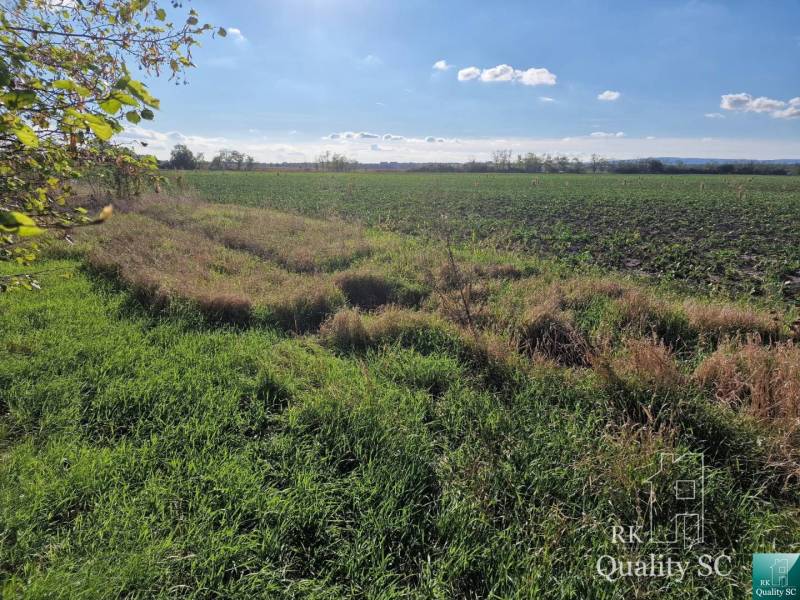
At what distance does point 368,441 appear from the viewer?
11.3ft

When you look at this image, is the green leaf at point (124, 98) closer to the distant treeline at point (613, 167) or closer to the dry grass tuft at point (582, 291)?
the dry grass tuft at point (582, 291)

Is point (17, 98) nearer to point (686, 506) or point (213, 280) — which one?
point (686, 506)

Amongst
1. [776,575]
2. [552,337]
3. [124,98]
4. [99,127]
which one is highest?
[124,98]

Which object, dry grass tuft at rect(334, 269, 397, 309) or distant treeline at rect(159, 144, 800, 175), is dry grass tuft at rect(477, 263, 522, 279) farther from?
distant treeline at rect(159, 144, 800, 175)

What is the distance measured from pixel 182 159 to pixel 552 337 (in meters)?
82.6

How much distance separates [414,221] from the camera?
1791cm

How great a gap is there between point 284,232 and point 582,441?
34.8 feet

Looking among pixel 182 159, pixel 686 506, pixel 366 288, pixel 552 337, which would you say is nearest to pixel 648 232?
pixel 552 337

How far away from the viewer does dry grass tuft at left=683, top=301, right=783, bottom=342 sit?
219 inches

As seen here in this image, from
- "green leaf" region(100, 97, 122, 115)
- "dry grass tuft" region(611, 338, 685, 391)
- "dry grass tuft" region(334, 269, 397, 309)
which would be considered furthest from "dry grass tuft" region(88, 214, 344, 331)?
"green leaf" region(100, 97, 122, 115)

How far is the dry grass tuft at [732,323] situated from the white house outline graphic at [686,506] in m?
3.20

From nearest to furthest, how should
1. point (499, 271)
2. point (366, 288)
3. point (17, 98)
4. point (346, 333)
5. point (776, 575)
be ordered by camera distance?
point (17, 98) < point (776, 575) < point (346, 333) < point (366, 288) < point (499, 271)

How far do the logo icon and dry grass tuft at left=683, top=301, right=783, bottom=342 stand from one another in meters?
3.60

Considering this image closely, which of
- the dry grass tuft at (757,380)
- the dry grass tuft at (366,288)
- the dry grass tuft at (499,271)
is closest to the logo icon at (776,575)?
the dry grass tuft at (757,380)
